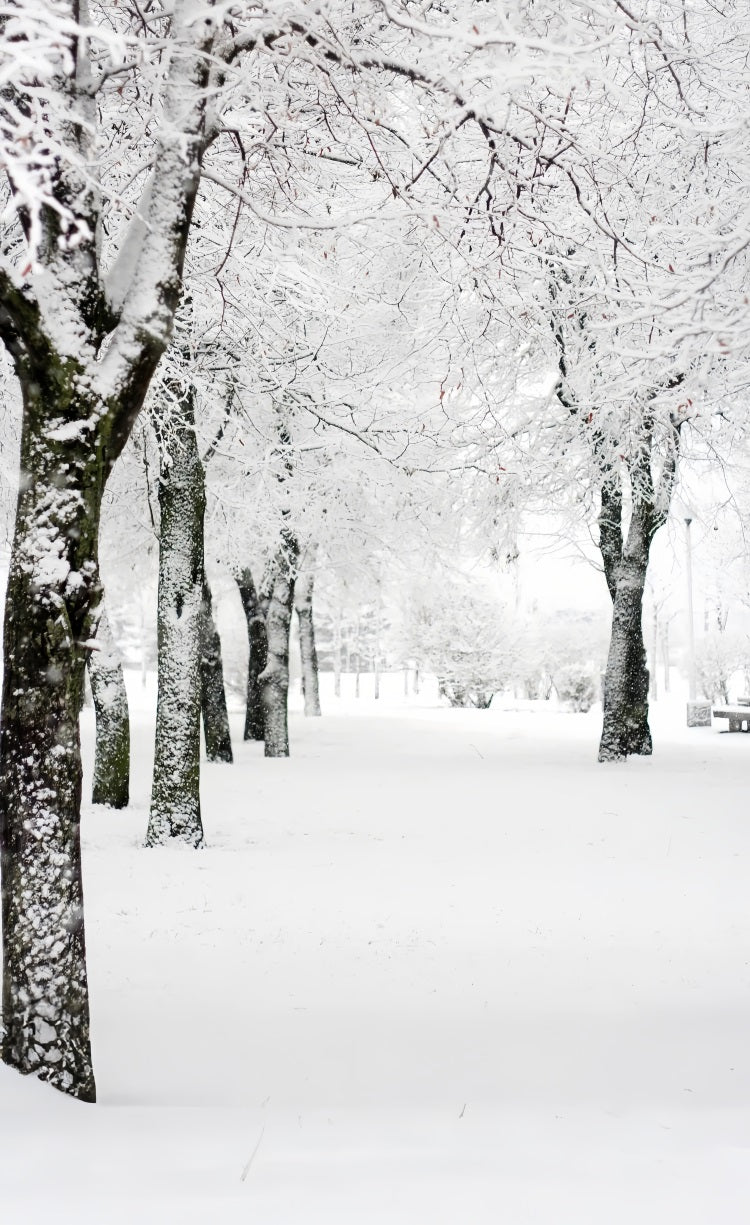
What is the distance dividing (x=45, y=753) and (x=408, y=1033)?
88.2 inches

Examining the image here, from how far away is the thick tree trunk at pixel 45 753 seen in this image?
3.43 meters

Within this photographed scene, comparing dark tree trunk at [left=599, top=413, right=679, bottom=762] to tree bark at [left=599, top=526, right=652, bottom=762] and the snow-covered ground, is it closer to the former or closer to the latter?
tree bark at [left=599, top=526, right=652, bottom=762]

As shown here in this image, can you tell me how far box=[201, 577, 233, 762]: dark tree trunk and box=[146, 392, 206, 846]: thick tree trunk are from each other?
675cm

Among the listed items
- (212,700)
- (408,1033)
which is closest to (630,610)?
(212,700)

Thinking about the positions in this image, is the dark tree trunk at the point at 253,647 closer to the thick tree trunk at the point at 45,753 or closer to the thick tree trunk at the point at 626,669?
the thick tree trunk at the point at 626,669

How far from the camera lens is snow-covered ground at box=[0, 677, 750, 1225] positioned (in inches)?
111

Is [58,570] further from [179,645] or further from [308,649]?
[308,649]

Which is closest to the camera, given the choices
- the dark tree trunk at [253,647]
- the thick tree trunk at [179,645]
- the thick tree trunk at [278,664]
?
the thick tree trunk at [179,645]

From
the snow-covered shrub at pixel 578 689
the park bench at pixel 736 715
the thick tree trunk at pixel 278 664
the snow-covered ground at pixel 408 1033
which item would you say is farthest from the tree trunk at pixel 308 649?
the snow-covered shrub at pixel 578 689

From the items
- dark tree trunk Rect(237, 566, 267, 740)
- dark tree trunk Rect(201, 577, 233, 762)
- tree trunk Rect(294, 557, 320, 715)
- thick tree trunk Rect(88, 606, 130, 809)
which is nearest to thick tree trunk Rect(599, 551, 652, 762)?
dark tree trunk Rect(201, 577, 233, 762)

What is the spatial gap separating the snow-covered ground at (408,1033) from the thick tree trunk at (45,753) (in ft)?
0.65

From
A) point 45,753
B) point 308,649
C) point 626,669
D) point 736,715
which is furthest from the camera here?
point 308,649

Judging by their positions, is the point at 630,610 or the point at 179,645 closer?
the point at 179,645

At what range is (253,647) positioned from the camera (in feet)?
64.1
